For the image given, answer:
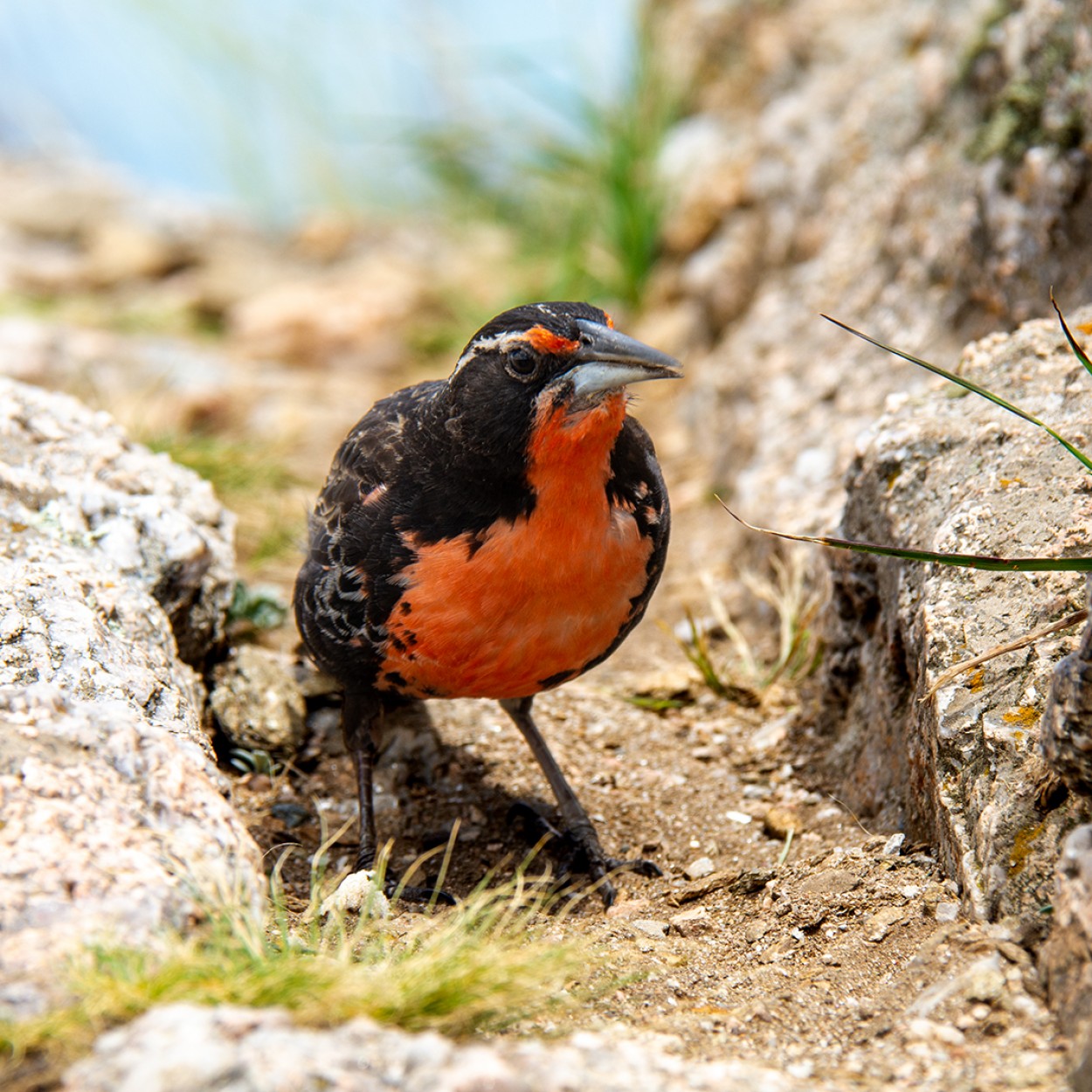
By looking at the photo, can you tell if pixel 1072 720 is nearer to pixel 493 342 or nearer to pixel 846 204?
pixel 493 342

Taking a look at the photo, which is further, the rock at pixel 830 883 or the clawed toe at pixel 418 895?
the clawed toe at pixel 418 895

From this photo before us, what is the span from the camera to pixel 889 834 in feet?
12.3

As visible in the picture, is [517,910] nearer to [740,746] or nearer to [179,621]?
[740,746]

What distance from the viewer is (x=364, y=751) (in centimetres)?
432

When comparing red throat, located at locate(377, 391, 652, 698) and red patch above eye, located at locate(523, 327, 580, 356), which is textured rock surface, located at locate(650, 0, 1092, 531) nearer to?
red throat, located at locate(377, 391, 652, 698)

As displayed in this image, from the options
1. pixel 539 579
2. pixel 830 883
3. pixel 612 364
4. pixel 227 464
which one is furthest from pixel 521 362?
pixel 227 464

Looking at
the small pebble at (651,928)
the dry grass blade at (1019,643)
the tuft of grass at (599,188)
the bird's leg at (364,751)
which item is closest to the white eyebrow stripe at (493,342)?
the bird's leg at (364,751)

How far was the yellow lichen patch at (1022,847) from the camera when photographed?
2.90 meters

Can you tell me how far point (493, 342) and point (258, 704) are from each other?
6.03 feet

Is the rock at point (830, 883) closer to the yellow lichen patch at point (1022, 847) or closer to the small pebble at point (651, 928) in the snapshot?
the small pebble at point (651, 928)

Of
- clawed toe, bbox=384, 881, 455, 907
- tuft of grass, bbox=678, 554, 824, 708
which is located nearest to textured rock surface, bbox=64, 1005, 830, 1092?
clawed toe, bbox=384, 881, 455, 907

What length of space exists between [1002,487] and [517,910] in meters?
1.93

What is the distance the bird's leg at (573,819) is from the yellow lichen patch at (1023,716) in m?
1.38

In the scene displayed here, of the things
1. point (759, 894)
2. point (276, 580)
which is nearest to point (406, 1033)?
point (759, 894)
